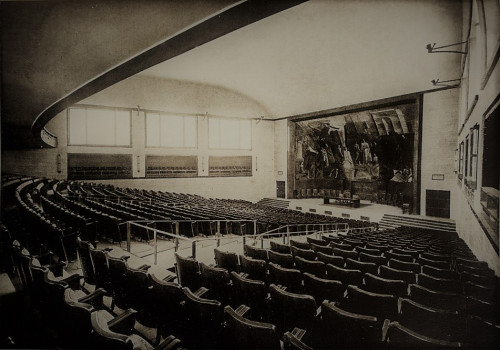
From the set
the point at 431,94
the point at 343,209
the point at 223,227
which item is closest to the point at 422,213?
the point at 343,209

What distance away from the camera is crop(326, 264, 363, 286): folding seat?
122 inches

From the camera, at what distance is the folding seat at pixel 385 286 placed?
2.87m

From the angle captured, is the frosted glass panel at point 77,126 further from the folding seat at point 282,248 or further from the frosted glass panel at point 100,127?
the folding seat at point 282,248

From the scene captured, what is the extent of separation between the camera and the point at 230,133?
1988cm

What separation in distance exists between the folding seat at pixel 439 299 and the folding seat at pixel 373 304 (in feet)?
1.52

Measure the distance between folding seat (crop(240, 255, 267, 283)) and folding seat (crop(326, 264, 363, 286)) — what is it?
780 mm

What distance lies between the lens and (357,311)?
2.59 m

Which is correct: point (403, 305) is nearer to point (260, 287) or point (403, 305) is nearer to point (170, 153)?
point (260, 287)

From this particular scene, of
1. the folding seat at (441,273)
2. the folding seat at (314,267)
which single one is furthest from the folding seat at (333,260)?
the folding seat at (441,273)

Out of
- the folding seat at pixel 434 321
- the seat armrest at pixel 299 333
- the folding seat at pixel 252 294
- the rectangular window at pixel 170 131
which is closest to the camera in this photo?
the seat armrest at pixel 299 333

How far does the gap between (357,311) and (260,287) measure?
3.01 feet

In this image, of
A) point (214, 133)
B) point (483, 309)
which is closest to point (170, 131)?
point (214, 133)

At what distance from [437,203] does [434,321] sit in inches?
508

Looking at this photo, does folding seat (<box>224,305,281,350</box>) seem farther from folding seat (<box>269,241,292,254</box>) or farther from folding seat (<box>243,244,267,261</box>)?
folding seat (<box>269,241,292,254</box>)
